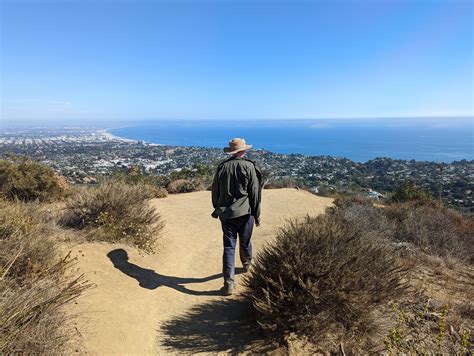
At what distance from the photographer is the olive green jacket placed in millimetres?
4430

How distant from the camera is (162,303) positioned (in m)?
4.17

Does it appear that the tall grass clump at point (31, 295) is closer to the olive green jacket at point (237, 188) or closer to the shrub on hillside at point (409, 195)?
the olive green jacket at point (237, 188)

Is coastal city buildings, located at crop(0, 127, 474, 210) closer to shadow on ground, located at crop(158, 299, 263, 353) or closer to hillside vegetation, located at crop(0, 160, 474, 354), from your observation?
hillside vegetation, located at crop(0, 160, 474, 354)

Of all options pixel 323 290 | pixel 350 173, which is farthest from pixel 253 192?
pixel 350 173

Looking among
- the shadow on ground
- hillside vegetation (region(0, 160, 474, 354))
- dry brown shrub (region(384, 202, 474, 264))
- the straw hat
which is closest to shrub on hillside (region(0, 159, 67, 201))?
A: hillside vegetation (region(0, 160, 474, 354))

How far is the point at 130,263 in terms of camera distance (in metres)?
5.07

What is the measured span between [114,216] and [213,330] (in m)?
3.33

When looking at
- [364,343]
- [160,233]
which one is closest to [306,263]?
[364,343]

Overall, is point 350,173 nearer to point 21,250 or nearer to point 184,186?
point 184,186

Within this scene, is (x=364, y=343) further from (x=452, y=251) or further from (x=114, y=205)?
(x=114, y=205)

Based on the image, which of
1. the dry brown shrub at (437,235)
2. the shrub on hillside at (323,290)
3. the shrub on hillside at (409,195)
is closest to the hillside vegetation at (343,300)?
the shrub on hillside at (323,290)

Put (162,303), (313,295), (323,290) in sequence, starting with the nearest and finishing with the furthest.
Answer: (313,295) → (323,290) → (162,303)

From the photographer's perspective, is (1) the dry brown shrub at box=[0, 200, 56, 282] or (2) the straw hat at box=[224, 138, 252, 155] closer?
(1) the dry brown shrub at box=[0, 200, 56, 282]

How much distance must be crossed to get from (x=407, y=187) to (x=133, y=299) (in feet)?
35.5
